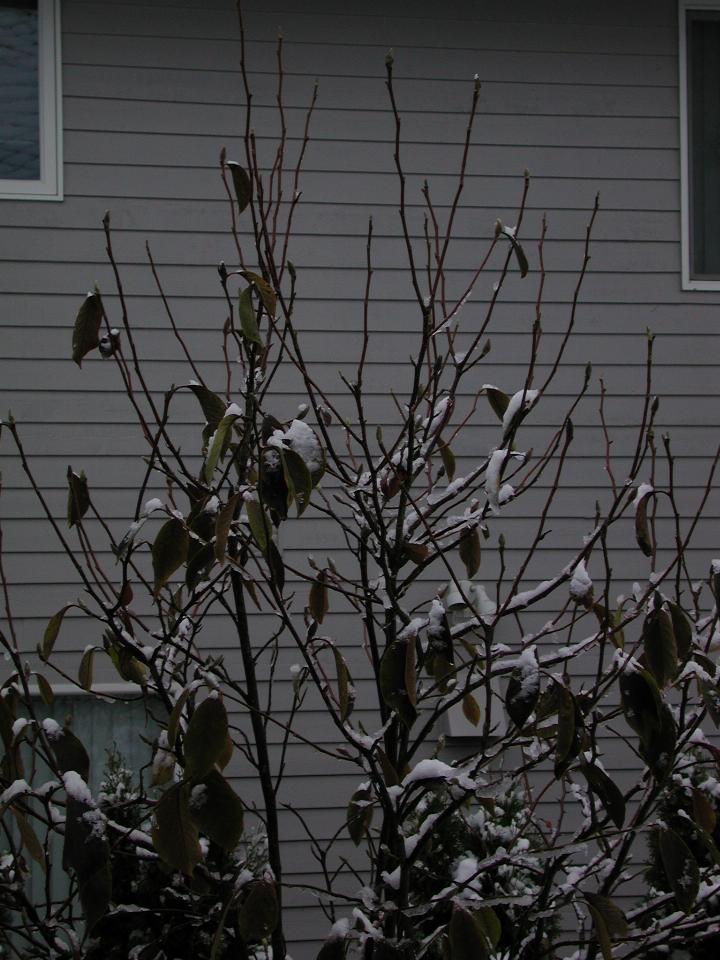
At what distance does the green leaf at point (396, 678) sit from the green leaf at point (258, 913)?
1.24 feet

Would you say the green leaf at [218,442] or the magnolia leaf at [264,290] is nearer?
the green leaf at [218,442]

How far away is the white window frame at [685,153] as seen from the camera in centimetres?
491

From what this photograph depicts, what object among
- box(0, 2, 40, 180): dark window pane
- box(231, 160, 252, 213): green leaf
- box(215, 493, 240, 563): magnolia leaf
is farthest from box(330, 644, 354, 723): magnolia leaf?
box(0, 2, 40, 180): dark window pane

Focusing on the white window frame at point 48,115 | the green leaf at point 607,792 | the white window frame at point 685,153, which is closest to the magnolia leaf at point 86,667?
the green leaf at point 607,792

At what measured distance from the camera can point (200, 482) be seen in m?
2.27

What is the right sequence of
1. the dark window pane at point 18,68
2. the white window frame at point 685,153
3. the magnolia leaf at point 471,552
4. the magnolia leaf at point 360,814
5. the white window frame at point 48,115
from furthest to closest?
the white window frame at point 685,153 < the dark window pane at point 18,68 < the white window frame at point 48,115 < the magnolia leaf at point 471,552 < the magnolia leaf at point 360,814

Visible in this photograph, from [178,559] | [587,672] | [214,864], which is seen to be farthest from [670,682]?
[587,672]

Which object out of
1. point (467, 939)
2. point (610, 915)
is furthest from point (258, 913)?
point (610, 915)

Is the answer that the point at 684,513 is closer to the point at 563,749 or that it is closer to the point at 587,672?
the point at 587,672

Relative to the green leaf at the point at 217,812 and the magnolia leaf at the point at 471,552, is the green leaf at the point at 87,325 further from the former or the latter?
the magnolia leaf at the point at 471,552

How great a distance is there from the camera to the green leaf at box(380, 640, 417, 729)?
190 cm

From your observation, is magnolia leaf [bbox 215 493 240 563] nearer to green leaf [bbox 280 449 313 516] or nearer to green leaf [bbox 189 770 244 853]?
green leaf [bbox 280 449 313 516]

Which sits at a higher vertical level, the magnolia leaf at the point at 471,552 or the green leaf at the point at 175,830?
the magnolia leaf at the point at 471,552

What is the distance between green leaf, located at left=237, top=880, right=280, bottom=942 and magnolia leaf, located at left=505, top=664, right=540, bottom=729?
516mm
